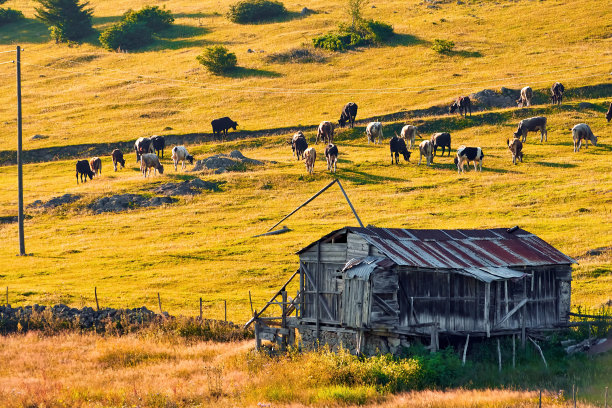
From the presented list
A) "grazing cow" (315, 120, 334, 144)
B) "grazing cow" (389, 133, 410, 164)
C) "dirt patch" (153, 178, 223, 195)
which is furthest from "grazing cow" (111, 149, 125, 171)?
"grazing cow" (389, 133, 410, 164)

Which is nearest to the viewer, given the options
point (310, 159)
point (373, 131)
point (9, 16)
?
point (310, 159)

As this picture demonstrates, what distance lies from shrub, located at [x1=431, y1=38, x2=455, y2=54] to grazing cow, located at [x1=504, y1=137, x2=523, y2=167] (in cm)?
3640

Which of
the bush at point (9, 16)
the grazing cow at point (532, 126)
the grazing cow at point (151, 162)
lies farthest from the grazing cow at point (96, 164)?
the bush at point (9, 16)

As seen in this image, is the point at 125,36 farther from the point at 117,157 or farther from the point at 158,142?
the point at 117,157

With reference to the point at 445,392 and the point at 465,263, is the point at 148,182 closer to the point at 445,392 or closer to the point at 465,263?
the point at 465,263

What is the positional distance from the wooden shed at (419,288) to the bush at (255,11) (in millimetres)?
91057

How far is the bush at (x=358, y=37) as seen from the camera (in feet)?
324

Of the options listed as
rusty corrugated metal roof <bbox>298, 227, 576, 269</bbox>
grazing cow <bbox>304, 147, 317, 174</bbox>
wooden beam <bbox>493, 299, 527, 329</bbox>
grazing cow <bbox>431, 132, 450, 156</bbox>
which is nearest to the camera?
rusty corrugated metal roof <bbox>298, 227, 576, 269</bbox>

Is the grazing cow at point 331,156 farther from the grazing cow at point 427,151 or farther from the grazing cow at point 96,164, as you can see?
the grazing cow at point 96,164

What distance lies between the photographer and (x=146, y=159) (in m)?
61.0

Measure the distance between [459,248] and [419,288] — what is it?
3249 mm

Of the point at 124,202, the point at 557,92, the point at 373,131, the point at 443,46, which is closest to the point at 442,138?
the point at 373,131

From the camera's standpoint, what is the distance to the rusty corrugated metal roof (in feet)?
92.4

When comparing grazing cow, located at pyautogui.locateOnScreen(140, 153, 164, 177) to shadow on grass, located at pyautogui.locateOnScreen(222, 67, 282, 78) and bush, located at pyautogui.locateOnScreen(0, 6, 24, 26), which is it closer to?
shadow on grass, located at pyautogui.locateOnScreen(222, 67, 282, 78)
